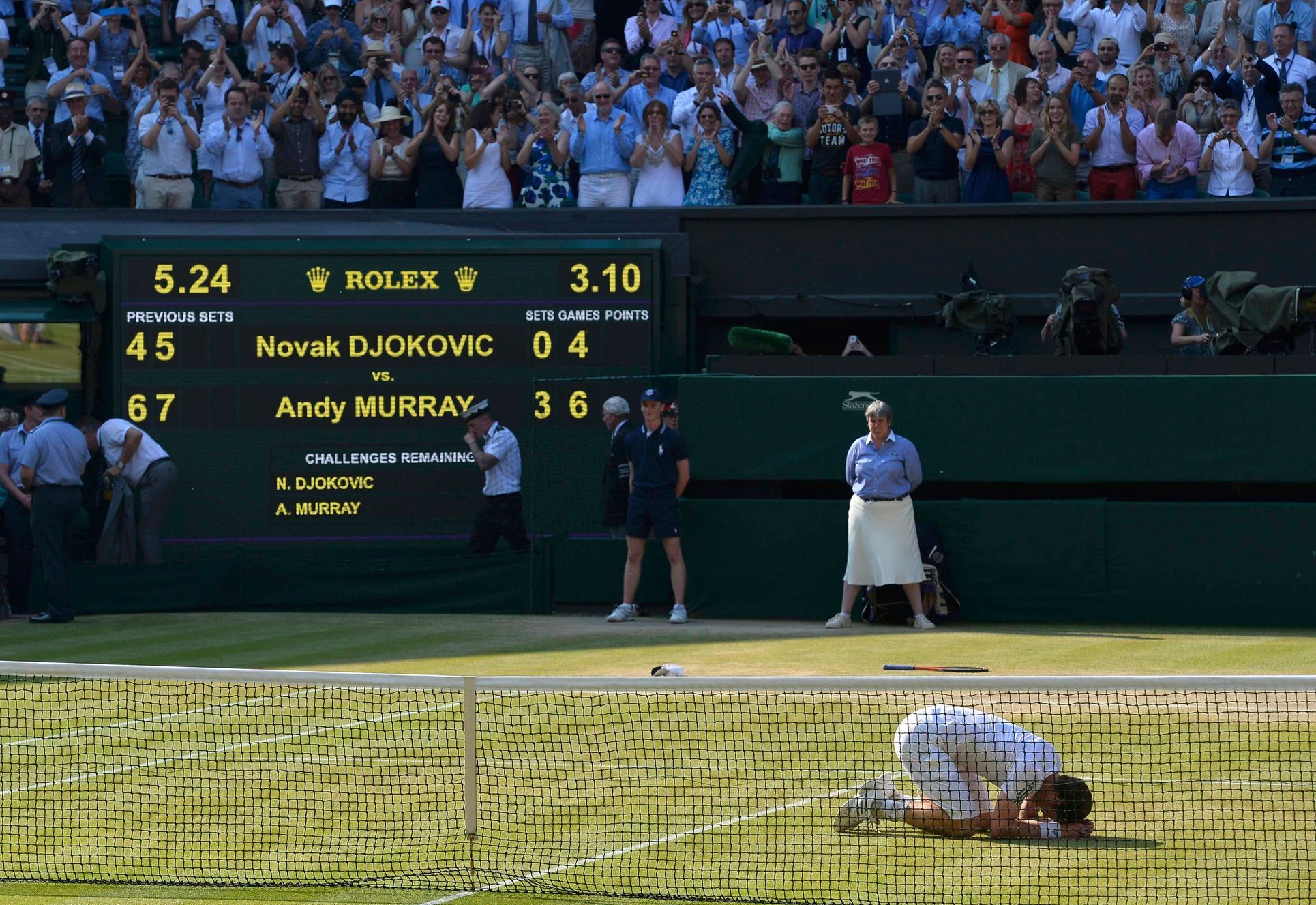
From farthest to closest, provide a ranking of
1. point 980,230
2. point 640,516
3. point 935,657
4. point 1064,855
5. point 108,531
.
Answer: point 980,230 < point 108,531 < point 640,516 < point 935,657 < point 1064,855

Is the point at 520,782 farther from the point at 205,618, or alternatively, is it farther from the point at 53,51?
the point at 53,51

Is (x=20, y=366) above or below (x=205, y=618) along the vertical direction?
above

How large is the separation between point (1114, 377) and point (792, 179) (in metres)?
4.77

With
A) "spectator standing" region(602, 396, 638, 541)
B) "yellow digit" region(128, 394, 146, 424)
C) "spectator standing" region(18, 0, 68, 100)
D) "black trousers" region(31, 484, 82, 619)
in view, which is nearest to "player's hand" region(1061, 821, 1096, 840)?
"spectator standing" region(602, 396, 638, 541)

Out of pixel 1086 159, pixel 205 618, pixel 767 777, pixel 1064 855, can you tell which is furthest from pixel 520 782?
pixel 1086 159

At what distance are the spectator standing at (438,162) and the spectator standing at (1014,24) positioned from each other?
5923 mm

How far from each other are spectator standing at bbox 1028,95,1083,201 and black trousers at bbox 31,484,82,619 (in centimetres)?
983

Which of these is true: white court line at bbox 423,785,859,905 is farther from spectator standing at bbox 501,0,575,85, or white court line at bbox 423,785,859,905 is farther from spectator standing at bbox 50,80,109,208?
spectator standing at bbox 501,0,575,85

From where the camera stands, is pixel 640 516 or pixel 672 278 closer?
pixel 640 516

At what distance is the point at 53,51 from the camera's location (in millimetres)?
21344

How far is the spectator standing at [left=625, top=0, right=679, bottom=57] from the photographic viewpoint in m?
21.5

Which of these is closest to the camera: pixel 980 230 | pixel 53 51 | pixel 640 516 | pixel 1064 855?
pixel 1064 855

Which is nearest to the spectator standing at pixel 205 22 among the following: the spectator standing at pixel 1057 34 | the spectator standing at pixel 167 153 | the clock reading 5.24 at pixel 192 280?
the spectator standing at pixel 167 153

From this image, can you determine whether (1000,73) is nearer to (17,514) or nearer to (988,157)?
(988,157)
